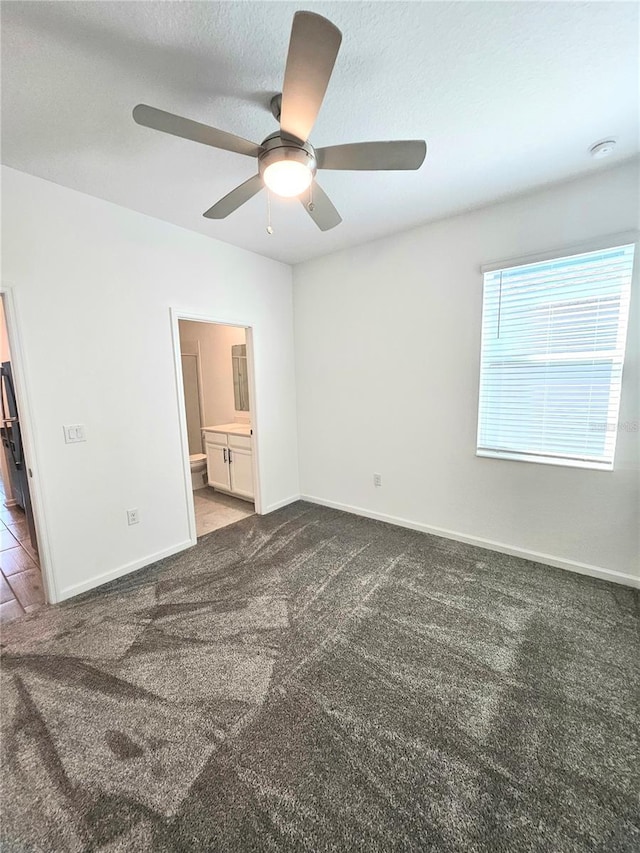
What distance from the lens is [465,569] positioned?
2592 mm

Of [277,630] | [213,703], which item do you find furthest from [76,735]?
[277,630]

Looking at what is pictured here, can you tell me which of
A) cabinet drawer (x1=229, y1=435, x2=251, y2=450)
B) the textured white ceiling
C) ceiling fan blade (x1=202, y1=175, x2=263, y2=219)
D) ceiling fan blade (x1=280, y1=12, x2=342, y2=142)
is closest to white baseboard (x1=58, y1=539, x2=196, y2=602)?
cabinet drawer (x1=229, y1=435, x2=251, y2=450)

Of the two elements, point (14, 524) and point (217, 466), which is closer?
point (14, 524)

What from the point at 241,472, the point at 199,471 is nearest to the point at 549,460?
the point at 241,472

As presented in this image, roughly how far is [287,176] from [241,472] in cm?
306

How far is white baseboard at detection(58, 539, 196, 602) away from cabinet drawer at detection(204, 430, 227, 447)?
55.6 inches

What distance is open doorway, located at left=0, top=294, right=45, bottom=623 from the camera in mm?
2291

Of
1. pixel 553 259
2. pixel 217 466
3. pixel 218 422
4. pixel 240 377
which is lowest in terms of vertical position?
pixel 217 466

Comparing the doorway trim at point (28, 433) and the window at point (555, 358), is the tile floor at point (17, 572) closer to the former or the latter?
the doorway trim at point (28, 433)

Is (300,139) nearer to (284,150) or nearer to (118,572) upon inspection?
(284,150)

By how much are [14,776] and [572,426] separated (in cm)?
341

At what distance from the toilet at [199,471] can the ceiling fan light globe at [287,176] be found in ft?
12.0

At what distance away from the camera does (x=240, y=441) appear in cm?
393

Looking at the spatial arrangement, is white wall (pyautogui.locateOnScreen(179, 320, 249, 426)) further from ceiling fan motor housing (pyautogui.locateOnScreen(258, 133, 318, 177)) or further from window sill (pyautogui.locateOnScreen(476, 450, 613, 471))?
ceiling fan motor housing (pyautogui.locateOnScreen(258, 133, 318, 177))
